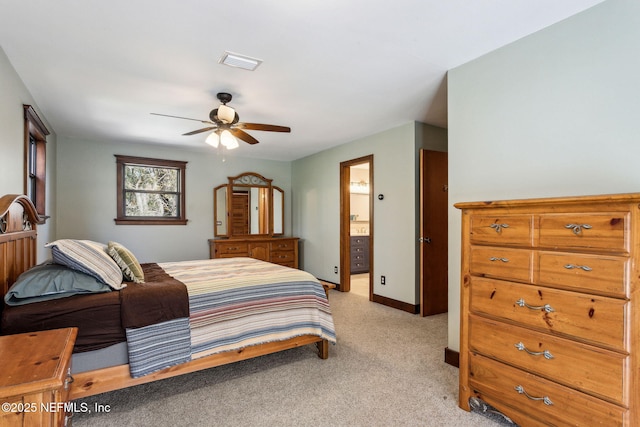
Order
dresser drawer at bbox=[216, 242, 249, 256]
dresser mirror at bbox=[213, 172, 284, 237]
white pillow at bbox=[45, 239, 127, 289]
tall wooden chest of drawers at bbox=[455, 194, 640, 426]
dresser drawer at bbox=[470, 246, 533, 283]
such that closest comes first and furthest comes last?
tall wooden chest of drawers at bbox=[455, 194, 640, 426] < dresser drawer at bbox=[470, 246, 533, 283] < white pillow at bbox=[45, 239, 127, 289] < dresser drawer at bbox=[216, 242, 249, 256] < dresser mirror at bbox=[213, 172, 284, 237]

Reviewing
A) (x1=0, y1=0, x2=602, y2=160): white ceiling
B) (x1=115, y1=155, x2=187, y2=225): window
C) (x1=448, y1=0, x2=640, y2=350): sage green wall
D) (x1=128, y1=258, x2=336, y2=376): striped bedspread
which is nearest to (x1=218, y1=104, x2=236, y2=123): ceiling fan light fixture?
(x1=0, y1=0, x2=602, y2=160): white ceiling

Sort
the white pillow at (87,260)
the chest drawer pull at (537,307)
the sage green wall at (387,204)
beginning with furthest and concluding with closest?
the sage green wall at (387,204) < the white pillow at (87,260) < the chest drawer pull at (537,307)

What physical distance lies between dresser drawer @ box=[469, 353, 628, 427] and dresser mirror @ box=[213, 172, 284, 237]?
15.3 ft

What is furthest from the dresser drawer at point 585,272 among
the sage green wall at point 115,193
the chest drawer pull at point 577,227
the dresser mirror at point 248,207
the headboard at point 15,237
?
the sage green wall at point 115,193

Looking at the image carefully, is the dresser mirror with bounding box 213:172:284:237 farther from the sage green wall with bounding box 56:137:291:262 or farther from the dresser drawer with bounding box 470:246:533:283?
the dresser drawer with bounding box 470:246:533:283

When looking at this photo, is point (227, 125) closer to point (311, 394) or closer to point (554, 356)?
point (311, 394)

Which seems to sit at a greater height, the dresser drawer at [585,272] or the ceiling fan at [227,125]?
the ceiling fan at [227,125]

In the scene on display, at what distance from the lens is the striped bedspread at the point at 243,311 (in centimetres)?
214

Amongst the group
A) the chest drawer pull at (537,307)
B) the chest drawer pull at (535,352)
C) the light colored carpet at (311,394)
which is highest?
the chest drawer pull at (537,307)

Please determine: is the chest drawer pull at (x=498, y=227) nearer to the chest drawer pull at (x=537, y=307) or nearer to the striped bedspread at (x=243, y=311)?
the chest drawer pull at (x=537, y=307)

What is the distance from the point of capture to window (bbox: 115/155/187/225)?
5.04 metres

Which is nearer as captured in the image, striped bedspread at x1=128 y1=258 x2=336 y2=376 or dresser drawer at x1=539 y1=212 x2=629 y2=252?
dresser drawer at x1=539 y1=212 x2=629 y2=252

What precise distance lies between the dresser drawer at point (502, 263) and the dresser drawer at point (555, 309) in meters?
0.04

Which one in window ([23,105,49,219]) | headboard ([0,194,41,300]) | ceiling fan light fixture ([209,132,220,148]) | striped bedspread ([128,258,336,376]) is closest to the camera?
headboard ([0,194,41,300])
